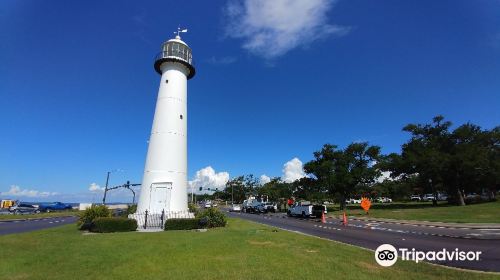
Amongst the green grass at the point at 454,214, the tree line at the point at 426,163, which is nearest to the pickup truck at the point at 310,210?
the green grass at the point at 454,214

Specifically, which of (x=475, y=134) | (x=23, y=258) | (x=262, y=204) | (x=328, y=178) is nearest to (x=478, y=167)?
(x=475, y=134)

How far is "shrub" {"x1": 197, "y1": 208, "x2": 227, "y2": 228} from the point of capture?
881 inches

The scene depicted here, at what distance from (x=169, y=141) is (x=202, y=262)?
1509 centimetres

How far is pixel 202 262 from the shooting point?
9930 millimetres

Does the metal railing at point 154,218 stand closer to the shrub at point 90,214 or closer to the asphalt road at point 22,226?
the shrub at point 90,214

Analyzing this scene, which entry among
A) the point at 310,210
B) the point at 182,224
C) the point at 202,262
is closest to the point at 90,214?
the point at 182,224

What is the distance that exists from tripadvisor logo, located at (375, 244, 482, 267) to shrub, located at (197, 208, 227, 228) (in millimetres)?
12634

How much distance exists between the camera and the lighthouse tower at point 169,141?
76.3 feet

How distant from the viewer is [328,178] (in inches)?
2237

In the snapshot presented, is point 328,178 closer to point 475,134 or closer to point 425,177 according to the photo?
point 425,177

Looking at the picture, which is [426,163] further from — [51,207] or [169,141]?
[51,207]

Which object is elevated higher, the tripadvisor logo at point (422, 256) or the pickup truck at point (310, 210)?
the pickup truck at point (310, 210)

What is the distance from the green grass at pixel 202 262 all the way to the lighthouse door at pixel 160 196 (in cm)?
879

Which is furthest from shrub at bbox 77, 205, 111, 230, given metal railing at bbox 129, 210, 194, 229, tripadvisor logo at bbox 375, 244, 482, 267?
tripadvisor logo at bbox 375, 244, 482, 267
